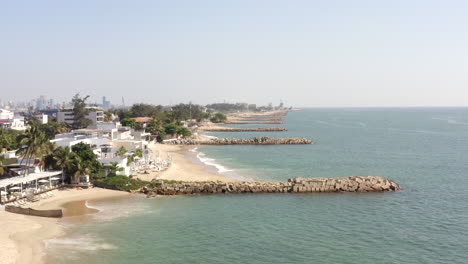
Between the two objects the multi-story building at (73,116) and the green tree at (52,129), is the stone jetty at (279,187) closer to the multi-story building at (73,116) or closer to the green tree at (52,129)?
the green tree at (52,129)

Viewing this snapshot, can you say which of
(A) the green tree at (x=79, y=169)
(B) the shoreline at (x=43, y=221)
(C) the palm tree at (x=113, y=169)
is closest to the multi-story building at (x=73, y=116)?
(B) the shoreline at (x=43, y=221)

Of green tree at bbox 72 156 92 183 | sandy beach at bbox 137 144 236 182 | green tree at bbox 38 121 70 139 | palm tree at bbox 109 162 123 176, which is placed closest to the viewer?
green tree at bbox 72 156 92 183

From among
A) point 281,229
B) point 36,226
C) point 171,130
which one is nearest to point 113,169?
point 36,226

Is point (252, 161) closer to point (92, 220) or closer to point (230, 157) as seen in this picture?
point (230, 157)

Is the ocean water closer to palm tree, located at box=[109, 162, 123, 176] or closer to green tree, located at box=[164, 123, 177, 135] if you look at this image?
palm tree, located at box=[109, 162, 123, 176]

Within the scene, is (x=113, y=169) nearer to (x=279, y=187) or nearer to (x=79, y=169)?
(x=79, y=169)

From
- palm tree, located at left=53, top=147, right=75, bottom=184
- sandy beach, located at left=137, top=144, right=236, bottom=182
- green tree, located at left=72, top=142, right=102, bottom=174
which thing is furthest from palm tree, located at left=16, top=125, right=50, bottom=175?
sandy beach, located at left=137, top=144, right=236, bottom=182

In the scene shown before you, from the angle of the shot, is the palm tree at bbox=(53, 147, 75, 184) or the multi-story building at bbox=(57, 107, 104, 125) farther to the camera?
the multi-story building at bbox=(57, 107, 104, 125)
